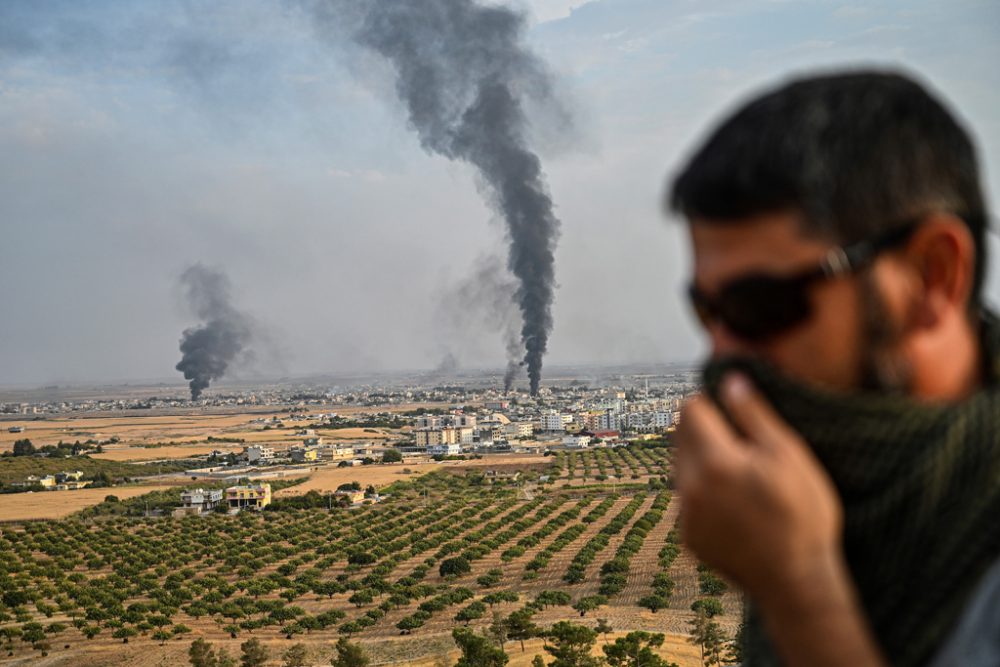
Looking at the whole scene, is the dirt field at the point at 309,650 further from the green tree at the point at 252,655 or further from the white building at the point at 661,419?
the white building at the point at 661,419

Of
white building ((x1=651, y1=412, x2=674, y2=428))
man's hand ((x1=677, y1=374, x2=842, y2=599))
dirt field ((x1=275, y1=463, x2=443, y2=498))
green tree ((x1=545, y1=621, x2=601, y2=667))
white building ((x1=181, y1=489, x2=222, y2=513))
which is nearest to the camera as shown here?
man's hand ((x1=677, y1=374, x2=842, y2=599))

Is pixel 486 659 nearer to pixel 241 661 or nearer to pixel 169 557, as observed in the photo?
pixel 241 661

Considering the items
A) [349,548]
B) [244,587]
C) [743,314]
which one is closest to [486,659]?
[244,587]

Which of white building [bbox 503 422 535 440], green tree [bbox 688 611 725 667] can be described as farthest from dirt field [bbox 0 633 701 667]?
white building [bbox 503 422 535 440]

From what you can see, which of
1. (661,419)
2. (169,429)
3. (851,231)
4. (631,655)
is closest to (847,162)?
(851,231)

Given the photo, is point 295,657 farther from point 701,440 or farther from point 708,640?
point 701,440

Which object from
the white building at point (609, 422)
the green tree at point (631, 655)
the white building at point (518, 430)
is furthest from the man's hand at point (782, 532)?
the white building at point (609, 422)

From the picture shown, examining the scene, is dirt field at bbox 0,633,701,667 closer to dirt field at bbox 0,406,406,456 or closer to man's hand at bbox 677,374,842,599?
man's hand at bbox 677,374,842,599
